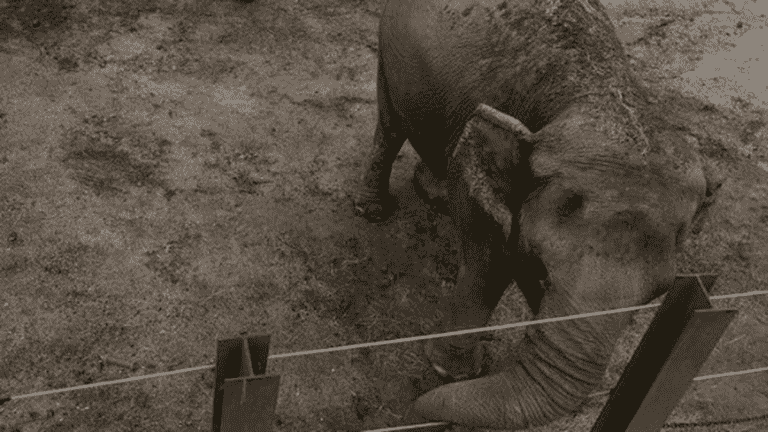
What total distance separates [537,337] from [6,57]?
15.9 ft

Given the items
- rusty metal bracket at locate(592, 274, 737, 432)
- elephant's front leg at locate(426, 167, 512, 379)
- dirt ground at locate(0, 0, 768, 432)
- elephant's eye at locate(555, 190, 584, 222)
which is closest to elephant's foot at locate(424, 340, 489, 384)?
elephant's front leg at locate(426, 167, 512, 379)

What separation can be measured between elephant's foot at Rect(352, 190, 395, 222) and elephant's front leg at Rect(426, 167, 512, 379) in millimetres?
1224

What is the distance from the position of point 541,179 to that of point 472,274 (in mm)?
706

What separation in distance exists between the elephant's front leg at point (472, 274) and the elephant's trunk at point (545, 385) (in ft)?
1.82

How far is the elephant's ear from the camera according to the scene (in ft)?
13.2

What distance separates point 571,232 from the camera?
3.72 m

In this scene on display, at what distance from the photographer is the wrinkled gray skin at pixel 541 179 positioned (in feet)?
11.9

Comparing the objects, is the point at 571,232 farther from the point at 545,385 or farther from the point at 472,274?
the point at 472,274

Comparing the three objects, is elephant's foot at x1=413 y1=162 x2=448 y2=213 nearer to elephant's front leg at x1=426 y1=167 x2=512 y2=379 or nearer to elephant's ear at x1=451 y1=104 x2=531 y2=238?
elephant's front leg at x1=426 y1=167 x2=512 y2=379

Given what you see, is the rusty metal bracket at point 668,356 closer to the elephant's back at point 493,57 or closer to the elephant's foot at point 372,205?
the elephant's back at point 493,57

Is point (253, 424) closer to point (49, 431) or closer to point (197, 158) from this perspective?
point (49, 431)

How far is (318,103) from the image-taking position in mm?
6770

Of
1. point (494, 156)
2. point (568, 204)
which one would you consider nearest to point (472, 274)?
point (494, 156)

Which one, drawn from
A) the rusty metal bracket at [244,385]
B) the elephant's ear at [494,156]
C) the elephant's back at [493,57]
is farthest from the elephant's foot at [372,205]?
the rusty metal bracket at [244,385]
